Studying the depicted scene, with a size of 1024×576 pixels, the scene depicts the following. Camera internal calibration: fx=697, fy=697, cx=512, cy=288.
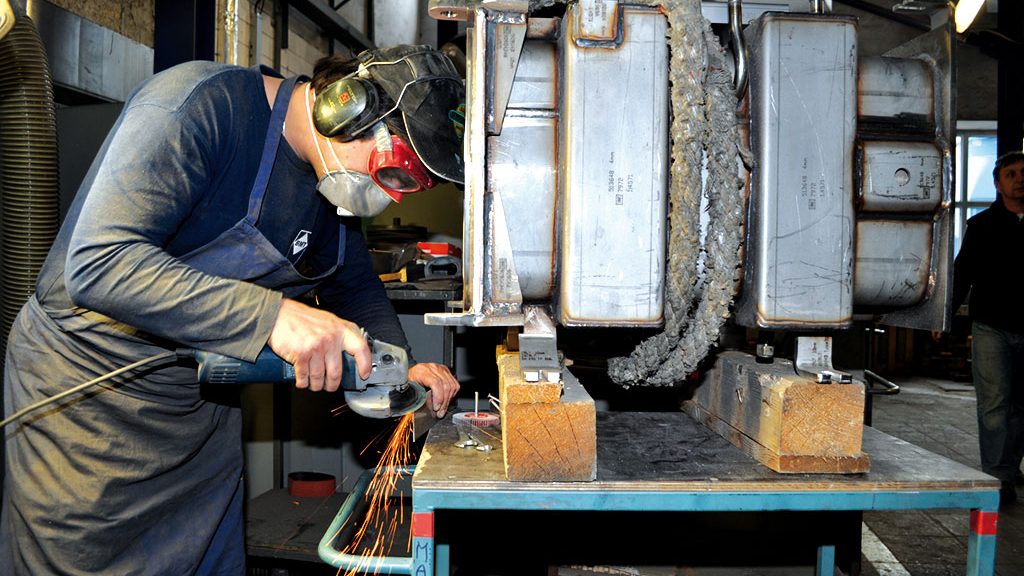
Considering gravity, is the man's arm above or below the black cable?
above

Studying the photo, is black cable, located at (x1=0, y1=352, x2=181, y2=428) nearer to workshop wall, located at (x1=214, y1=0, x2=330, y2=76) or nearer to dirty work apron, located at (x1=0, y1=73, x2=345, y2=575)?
dirty work apron, located at (x1=0, y1=73, x2=345, y2=575)

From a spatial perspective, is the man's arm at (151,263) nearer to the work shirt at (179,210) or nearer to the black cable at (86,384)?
the work shirt at (179,210)

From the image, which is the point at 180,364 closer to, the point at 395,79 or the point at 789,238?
the point at 395,79

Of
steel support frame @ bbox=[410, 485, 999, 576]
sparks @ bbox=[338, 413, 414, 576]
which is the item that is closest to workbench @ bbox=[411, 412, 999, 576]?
steel support frame @ bbox=[410, 485, 999, 576]

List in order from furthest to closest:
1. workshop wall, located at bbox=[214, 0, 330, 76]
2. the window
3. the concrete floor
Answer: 1. the window
2. workshop wall, located at bbox=[214, 0, 330, 76]
3. the concrete floor

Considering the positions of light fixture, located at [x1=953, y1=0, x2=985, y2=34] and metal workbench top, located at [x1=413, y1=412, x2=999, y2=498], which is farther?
light fixture, located at [x1=953, y1=0, x2=985, y2=34]

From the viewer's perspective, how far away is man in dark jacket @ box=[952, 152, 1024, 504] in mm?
4086

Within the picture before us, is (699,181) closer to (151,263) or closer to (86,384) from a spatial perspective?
(151,263)

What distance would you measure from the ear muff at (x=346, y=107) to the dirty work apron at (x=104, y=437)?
156 millimetres

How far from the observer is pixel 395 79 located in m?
1.62

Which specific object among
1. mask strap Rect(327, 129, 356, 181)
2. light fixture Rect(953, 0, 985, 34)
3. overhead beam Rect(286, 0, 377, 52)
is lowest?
mask strap Rect(327, 129, 356, 181)

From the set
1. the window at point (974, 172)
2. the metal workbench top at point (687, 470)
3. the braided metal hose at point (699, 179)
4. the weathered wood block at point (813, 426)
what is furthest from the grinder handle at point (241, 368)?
the window at point (974, 172)

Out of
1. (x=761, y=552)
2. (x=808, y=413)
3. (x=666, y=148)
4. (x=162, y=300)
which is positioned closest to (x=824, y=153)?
(x=666, y=148)

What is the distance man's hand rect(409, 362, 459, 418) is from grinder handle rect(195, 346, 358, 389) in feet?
1.80
